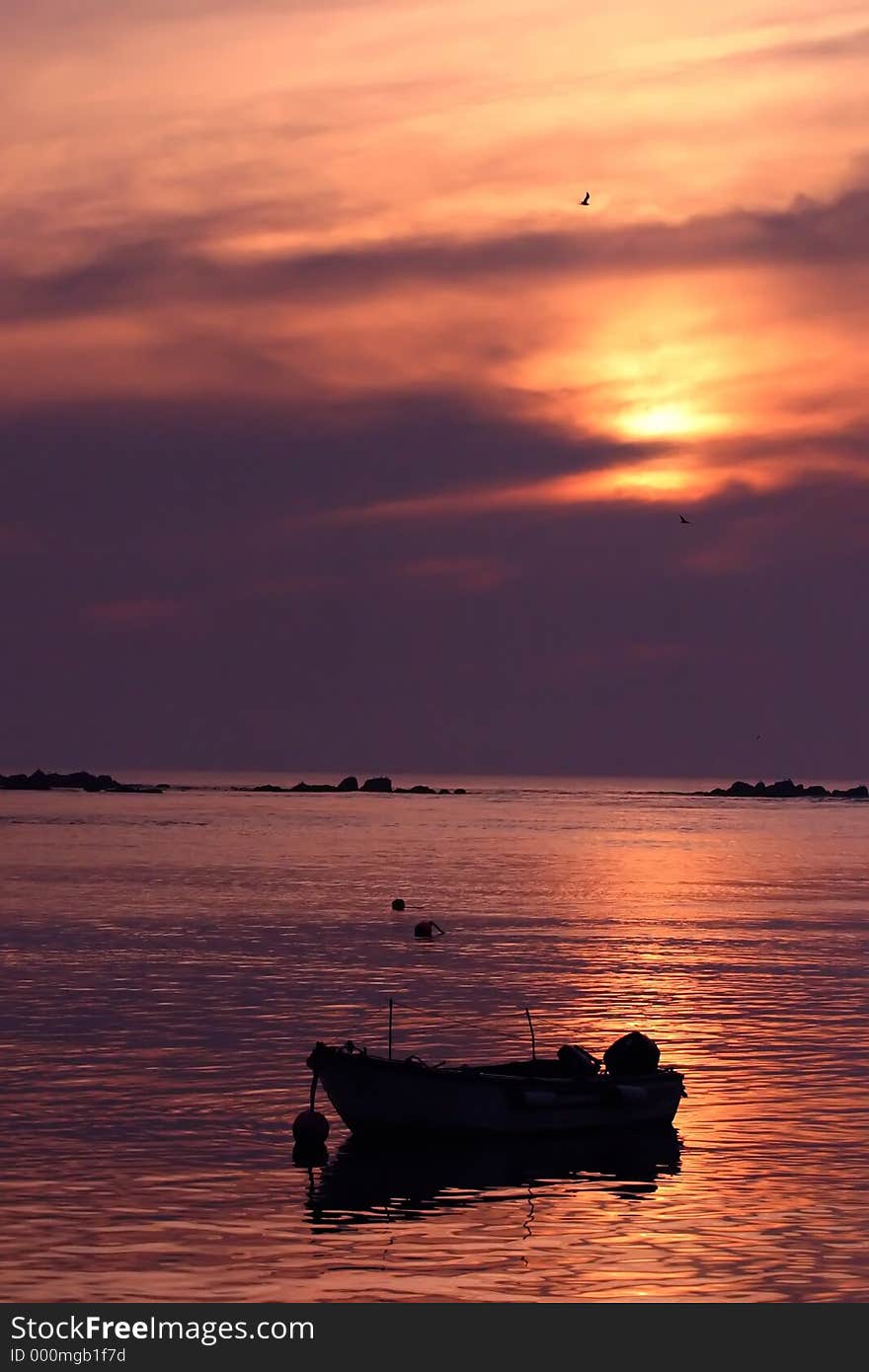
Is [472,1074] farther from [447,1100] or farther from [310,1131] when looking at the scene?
[310,1131]

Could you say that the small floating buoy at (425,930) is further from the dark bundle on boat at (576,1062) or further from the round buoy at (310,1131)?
the round buoy at (310,1131)

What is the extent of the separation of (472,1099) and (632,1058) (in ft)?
14.7

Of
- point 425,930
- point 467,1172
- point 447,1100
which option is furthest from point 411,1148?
point 425,930

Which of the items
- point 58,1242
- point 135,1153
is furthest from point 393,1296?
point 135,1153

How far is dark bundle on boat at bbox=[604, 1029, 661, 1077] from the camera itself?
39.7 m

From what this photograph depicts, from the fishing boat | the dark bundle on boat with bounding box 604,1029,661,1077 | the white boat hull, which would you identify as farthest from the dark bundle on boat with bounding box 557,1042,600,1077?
the white boat hull

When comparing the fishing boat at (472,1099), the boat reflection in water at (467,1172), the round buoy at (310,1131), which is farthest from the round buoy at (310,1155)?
the fishing boat at (472,1099)

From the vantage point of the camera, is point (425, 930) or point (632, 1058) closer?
point (632, 1058)

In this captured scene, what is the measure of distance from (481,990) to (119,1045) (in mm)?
17107

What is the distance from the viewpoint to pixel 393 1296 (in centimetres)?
2589

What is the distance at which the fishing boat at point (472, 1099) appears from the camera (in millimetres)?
36938

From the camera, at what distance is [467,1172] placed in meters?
35.2

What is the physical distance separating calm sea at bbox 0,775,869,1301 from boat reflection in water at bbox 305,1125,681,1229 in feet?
0.31

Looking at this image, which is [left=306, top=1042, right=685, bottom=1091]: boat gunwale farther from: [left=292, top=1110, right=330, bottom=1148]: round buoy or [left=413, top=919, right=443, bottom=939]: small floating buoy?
[left=413, top=919, right=443, bottom=939]: small floating buoy
